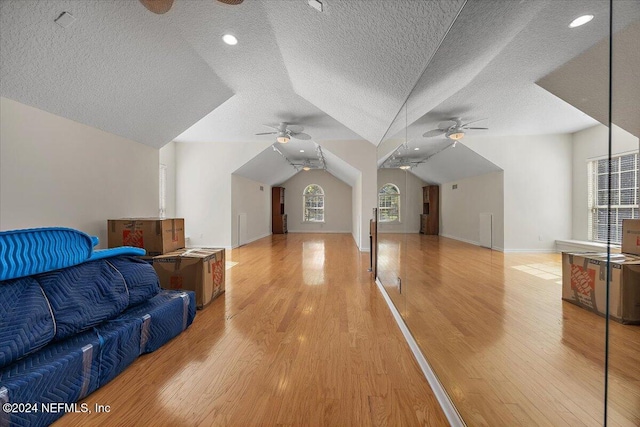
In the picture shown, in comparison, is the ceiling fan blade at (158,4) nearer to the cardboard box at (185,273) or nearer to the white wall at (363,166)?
the cardboard box at (185,273)

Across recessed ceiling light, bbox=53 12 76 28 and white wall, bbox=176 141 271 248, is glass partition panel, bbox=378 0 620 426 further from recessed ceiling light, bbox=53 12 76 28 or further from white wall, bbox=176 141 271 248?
white wall, bbox=176 141 271 248

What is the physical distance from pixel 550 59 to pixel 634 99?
0.42 meters

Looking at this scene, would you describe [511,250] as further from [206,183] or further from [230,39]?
[206,183]

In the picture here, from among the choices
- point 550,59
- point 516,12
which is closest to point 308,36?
point 516,12

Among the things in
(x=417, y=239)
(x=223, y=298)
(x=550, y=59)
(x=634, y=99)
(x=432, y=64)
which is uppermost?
(x=432, y=64)

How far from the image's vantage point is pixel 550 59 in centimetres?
91

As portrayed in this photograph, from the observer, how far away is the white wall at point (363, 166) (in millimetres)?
6277

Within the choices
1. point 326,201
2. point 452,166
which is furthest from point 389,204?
point 326,201

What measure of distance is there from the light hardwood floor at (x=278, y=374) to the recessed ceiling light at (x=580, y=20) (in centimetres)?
166

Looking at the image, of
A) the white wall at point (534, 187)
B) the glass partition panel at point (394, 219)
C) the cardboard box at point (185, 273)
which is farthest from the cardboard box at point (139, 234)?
the white wall at point (534, 187)

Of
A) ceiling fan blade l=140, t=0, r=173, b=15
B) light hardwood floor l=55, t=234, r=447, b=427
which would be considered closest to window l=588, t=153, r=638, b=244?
light hardwood floor l=55, t=234, r=447, b=427

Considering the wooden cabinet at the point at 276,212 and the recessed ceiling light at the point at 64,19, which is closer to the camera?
the recessed ceiling light at the point at 64,19

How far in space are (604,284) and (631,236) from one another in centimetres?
17

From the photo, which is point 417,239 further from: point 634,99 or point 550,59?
point 634,99
